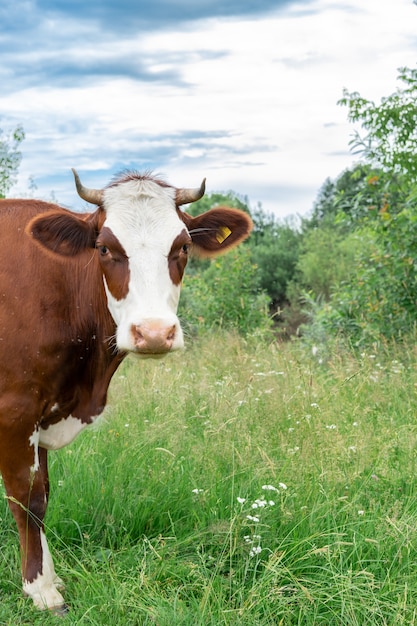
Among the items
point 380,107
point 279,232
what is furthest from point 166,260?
point 279,232

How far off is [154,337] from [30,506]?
1563mm

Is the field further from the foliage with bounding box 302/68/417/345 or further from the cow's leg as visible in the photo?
the foliage with bounding box 302/68/417/345

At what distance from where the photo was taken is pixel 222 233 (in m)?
4.55

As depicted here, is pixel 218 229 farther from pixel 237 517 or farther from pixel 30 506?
pixel 30 506

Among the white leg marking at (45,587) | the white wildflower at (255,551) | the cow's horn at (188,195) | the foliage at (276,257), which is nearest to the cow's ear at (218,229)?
the cow's horn at (188,195)

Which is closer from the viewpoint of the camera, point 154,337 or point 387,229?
point 154,337

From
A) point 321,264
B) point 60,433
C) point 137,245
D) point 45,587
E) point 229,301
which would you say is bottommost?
point 321,264

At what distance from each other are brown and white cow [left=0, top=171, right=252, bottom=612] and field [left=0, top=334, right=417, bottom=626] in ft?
1.14

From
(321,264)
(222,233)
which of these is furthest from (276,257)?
(222,233)

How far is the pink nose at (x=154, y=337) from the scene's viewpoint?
337 centimetres

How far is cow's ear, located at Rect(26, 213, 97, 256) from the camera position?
400 cm

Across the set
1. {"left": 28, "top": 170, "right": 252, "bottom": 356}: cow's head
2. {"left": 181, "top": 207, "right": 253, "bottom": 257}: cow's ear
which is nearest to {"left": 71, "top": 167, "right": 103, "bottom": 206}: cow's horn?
A: {"left": 28, "top": 170, "right": 252, "bottom": 356}: cow's head

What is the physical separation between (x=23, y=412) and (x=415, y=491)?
2561 millimetres

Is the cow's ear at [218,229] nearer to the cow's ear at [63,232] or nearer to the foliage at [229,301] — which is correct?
the cow's ear at [63,232]
